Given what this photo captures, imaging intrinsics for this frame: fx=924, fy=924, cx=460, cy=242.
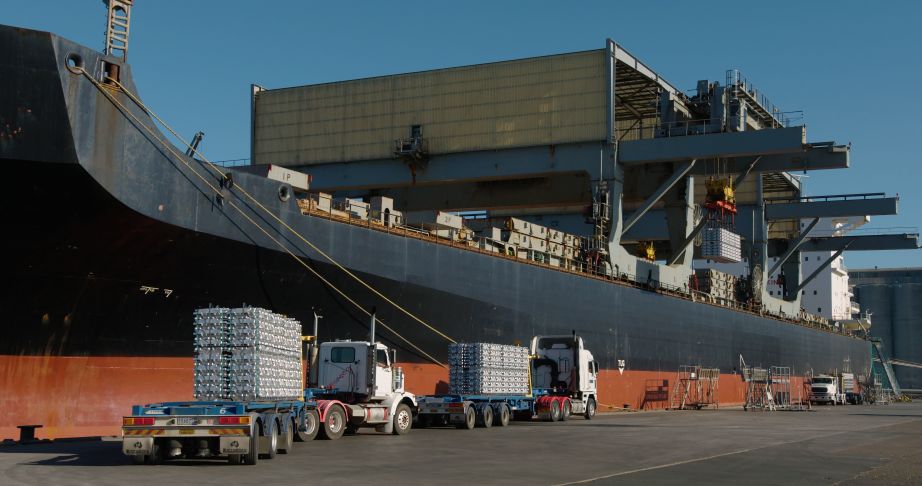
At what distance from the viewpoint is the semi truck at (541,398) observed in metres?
25.3

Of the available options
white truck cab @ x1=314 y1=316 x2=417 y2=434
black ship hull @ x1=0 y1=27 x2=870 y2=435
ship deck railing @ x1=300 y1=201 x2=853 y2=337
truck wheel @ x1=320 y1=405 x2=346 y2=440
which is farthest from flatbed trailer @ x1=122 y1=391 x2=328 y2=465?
ship deck railing @ x1=300 y1=201 x2=853 y2=337

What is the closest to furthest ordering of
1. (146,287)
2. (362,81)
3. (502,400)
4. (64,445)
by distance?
1. (64,445)
2. (146,287)
3. (502,400)
4. (362,81)

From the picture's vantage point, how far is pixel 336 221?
2486 cm

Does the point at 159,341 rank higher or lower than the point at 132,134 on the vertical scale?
lower

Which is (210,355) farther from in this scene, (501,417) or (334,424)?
(501,417)

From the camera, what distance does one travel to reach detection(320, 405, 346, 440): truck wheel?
2009cm

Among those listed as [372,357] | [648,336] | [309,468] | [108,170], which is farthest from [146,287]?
[648,336]

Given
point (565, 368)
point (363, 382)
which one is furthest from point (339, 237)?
point (565, 368)

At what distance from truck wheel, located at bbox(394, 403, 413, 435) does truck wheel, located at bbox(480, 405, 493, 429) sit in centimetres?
343

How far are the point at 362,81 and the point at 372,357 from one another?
20.5 meters

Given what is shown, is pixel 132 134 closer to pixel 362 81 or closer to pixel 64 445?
pixel 64 445

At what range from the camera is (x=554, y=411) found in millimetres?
29875

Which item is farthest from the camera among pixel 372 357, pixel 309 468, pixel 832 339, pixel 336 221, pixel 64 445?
pixel 832 339

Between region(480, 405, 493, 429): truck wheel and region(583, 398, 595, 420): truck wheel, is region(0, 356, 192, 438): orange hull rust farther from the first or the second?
region(583, 398, 595, 420): truck wheel
